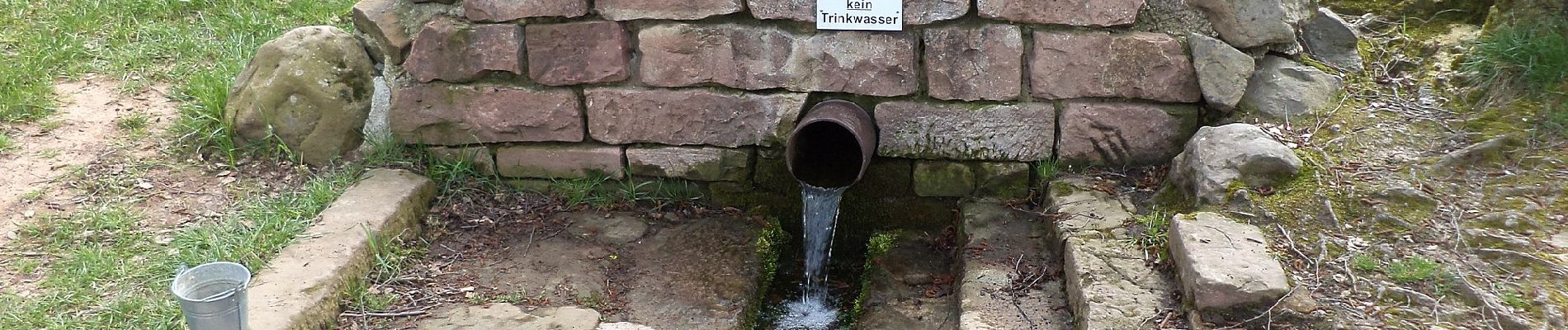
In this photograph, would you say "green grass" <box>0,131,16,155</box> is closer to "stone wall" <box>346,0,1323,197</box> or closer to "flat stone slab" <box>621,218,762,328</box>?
"stone wall" <box>346,0,1323,197</box>

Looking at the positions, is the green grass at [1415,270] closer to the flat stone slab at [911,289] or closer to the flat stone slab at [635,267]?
the flat stone slab at [911,289]

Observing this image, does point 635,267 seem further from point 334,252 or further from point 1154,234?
point 1154,234

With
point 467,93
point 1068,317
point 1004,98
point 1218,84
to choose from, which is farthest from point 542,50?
point 1218,84

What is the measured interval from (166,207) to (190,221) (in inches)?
6.2

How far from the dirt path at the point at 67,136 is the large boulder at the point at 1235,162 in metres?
3.58

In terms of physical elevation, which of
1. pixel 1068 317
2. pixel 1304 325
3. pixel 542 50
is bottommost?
pixel 1068 317

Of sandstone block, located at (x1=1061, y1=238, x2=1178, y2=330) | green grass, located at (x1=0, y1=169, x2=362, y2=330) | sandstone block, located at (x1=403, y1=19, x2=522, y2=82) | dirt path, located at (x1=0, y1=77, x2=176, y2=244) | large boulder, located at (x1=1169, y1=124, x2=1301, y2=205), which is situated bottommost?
sandstone block, located at (x1=1061, y1=238, x2=1178, y2=330)

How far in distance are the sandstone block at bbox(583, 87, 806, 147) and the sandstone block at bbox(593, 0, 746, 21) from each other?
0.28m

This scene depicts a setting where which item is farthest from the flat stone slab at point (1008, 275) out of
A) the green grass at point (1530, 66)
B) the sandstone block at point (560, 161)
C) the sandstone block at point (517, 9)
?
the sandstone block at point (517, 9)

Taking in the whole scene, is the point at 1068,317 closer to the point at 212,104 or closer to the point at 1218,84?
the point at 1218,84

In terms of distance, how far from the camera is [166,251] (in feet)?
11.3

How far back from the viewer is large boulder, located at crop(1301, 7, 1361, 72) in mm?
3984

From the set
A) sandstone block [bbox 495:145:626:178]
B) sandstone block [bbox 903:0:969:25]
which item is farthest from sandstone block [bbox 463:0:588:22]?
sandstone block [bbox 903:0:969:25]

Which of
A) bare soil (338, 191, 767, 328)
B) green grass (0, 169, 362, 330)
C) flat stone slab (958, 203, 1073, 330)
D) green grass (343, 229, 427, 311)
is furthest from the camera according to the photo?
bare soil (338, 191, 767, 328)
